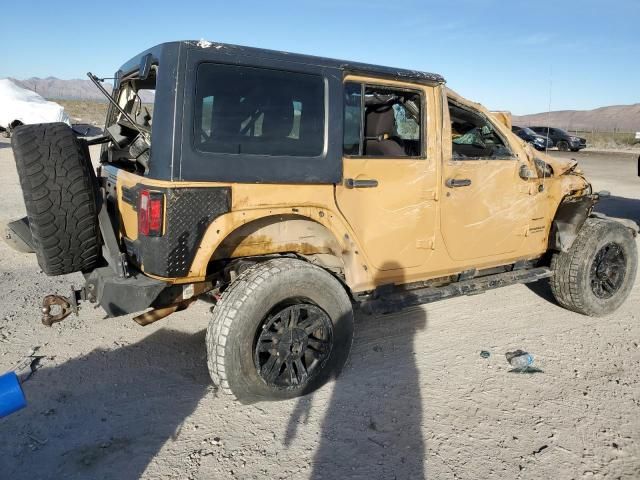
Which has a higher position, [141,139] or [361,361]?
[141,139]

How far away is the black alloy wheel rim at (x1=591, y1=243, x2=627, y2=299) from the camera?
481 centimetres

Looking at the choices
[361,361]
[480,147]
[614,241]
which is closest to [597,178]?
[614,241]

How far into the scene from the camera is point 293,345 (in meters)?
3.23

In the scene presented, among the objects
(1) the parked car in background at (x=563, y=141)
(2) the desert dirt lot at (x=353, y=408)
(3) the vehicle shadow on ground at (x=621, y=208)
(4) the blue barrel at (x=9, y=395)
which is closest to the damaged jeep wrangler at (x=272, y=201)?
(2) the desert dirt lot at (x=353, y=408)

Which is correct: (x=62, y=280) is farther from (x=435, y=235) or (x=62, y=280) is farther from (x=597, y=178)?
(x=597, y=178)

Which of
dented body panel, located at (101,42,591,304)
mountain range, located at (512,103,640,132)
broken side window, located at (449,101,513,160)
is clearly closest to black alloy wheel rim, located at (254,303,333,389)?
dented body panel, located at (101,42,591,304)

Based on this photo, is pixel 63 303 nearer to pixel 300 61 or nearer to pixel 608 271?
pixel 300 61

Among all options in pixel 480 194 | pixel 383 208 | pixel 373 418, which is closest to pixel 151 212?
pixel 383 208

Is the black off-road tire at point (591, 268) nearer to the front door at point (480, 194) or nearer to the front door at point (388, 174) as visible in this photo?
the front door at point (480, 194)

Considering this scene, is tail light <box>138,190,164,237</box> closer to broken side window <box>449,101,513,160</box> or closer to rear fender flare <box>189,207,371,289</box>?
rear fender flare <box>189,207,371,289</box>

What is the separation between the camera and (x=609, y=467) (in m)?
2.74

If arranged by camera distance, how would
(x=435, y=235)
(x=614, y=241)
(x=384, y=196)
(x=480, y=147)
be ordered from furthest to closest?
(x=614, y=241)
(x=480, y=147)
(x=435, y=235)
(x=384, y=196)

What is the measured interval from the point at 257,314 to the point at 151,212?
2.84 ft

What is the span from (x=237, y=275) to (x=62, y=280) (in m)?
2.88
